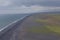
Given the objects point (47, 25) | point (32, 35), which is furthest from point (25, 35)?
point (47, 25)

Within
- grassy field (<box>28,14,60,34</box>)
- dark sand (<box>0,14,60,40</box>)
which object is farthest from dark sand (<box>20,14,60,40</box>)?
grassy field (<box>28,14,60,34</box>)

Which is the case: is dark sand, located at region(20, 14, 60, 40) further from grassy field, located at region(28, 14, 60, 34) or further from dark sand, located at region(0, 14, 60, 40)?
grassy field, located at region(28, 14, 60, 34)

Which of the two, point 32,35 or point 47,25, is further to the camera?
point 47,25

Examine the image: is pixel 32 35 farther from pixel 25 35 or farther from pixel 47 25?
pixel 47 25

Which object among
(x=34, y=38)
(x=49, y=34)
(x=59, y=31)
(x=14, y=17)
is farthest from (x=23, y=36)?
(x=14, y=17)

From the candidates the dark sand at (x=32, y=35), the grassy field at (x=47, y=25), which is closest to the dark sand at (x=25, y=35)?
the dark sand at (x=32, y=35)

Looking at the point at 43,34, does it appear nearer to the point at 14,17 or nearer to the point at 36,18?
the point at 36,18

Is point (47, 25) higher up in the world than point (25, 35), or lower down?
higher up

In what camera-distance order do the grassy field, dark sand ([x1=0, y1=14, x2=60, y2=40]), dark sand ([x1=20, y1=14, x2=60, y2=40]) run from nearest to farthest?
dark sand ([x1=0, y1=14, x2=60, y2=40]) → dark sand ([x1=20, y1=14, x2=60, y2=40]) → the grassy field

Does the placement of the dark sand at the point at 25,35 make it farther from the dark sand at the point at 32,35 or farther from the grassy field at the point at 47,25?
the grassy field at the point at 47,25
